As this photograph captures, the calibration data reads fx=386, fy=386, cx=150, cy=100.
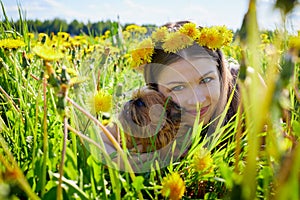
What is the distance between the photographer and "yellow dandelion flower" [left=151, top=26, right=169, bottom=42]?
1229 millimetres

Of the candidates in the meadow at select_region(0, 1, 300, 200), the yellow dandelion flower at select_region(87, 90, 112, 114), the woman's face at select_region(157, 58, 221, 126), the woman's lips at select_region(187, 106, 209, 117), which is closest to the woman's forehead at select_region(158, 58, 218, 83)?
the woman's face at select_region(157, 58, 221, 126)

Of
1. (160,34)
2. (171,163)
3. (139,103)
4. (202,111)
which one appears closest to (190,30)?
(160,34)

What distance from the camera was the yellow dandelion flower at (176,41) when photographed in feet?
3.76

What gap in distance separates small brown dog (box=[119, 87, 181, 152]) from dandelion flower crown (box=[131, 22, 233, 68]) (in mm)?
153

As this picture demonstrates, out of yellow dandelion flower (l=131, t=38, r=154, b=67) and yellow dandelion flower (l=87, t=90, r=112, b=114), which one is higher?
yellow dandelion flower (l=131, t=38, r=154, b=67)

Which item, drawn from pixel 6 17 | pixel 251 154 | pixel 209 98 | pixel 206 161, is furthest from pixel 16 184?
pixel 6 17

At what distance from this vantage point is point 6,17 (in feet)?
5.07

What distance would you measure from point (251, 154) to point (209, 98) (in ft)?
3.22

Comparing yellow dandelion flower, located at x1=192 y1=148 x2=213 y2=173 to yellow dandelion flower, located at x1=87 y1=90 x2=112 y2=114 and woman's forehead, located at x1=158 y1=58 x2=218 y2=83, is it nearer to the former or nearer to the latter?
yellow dandelion flower, located at x1=87 y1=90 x2=112 y2=114

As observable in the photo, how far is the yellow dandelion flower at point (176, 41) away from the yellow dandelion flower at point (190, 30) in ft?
0.08

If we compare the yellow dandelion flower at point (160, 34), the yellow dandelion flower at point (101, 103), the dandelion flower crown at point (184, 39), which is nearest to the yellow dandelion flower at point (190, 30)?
the dandelion flower crown at point (184, 39)

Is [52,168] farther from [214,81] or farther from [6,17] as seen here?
[6,17]

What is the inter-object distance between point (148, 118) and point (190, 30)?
40 centimetres

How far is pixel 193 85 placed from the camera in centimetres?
125
